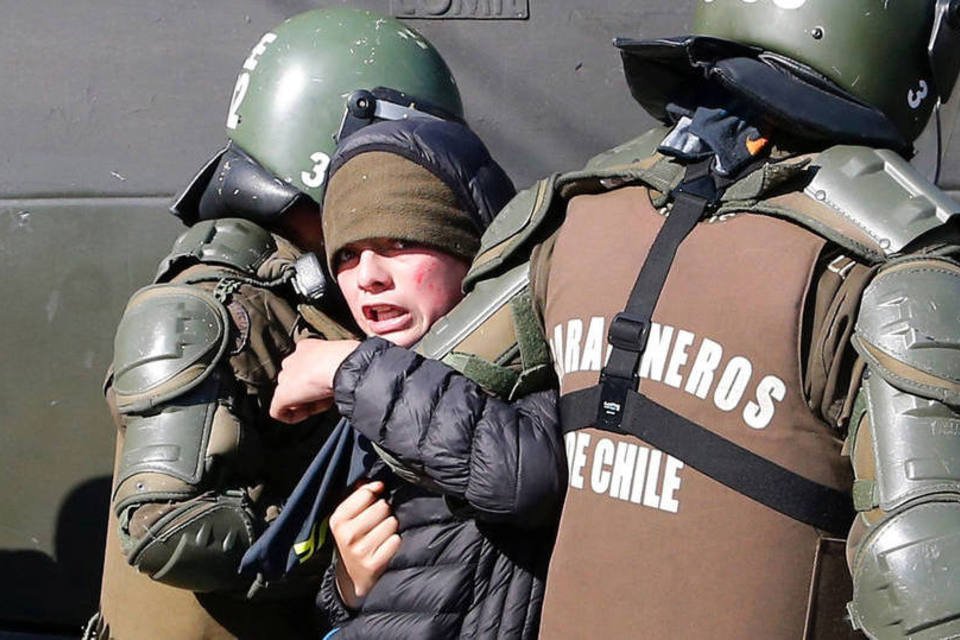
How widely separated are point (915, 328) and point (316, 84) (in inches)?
68.5

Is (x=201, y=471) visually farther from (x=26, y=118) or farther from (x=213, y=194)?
(x=26, y=118)

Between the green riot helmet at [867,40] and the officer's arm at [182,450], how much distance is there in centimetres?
124

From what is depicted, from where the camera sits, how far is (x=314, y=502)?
8.49 feet

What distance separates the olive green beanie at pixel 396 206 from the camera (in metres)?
2.50

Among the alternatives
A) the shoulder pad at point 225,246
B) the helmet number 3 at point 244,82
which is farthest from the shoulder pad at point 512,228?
the helmet number 3 at point 244,82

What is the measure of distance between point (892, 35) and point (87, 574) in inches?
127

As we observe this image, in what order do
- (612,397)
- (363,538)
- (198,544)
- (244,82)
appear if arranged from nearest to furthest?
1. (612,397)
2. (363,538)
3. (198,544)
4. (244,82)

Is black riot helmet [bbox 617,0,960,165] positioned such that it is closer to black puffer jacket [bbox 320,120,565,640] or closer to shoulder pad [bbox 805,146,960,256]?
shoulder pad [bbox 805,146,960,256]

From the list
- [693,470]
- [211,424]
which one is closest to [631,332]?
[693,470]

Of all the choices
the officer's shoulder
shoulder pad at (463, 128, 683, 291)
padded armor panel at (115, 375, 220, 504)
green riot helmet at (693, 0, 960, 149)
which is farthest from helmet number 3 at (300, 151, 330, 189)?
the officer's shoulder

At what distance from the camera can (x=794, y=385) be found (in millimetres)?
1940

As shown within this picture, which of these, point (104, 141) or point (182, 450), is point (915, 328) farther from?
point (104, 141)

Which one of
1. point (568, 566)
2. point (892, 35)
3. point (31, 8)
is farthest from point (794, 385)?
point (31, 8)

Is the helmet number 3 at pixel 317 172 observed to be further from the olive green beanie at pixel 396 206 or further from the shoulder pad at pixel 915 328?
the shoulder pad at pixel 915 328
